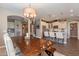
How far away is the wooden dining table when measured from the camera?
1577mm

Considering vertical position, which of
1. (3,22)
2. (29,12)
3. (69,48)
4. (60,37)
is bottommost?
(69,48)

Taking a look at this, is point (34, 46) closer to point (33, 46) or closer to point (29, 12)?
point (33, 46)

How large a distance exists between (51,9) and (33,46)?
51 cm

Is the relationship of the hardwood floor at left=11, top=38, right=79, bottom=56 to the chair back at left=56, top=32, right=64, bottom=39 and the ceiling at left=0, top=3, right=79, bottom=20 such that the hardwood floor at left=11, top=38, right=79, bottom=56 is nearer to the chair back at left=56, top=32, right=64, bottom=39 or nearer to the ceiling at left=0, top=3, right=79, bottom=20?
the chair back at left=56, top=32, right=64, bottom=39

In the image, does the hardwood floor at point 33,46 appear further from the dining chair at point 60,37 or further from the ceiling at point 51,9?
the ceiling at point 51,9

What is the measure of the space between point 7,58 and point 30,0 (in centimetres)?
75

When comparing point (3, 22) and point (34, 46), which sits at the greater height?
point (3, 22)

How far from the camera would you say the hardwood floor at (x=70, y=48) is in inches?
61.3

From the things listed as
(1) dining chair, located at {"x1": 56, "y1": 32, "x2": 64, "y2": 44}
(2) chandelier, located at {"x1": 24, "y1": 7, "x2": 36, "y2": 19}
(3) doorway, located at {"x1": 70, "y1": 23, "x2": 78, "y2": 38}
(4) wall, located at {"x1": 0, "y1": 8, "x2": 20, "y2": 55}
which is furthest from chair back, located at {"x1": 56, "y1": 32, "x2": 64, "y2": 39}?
(4) wall, located at {"x1": 0, "y1": 8, "x2": 20, "y2": 55}

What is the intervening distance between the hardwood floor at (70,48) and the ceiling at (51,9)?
32cm

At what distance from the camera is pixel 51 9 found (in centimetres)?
160

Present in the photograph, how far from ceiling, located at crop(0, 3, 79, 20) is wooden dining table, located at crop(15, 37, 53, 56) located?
1.00 feet

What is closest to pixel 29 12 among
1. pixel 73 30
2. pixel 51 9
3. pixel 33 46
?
pixel 51 9

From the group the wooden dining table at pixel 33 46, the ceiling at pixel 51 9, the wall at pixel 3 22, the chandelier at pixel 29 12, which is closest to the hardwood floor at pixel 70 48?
the wooden dining table at pixel 33 46
